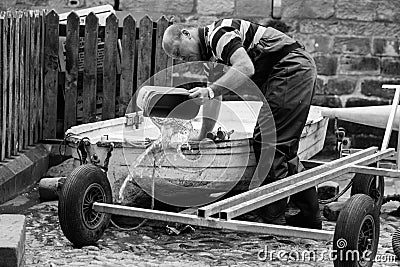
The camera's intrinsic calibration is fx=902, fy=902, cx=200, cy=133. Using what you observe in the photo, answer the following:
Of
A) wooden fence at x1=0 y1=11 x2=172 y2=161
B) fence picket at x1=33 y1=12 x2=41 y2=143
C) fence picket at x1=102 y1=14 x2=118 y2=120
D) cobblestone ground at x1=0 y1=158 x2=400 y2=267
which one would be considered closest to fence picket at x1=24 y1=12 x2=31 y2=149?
wooden fence at x1=0 y1=11 x2=172 y2=161

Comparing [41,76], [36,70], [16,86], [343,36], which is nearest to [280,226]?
[16,86]

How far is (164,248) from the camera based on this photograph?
19.6ft

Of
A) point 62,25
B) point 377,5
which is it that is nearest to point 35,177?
point 62,25

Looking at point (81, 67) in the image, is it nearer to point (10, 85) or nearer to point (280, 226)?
point (10, 85)

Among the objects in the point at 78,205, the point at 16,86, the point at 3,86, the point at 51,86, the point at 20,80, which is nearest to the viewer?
the point at 78,205

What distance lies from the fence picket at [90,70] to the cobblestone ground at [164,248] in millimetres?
1983

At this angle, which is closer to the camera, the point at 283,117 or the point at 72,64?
the point at 283,117

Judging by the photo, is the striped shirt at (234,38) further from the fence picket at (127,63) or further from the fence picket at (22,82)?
the fence picket at (127,63)

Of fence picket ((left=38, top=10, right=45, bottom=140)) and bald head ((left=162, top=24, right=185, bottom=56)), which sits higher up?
bald head ((left=162, top=24, right=185, bottom=56))

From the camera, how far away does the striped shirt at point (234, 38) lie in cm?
570

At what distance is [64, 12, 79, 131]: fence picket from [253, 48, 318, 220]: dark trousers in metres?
2.91

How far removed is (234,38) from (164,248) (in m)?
1.46

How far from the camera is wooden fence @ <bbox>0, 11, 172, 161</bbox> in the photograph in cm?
830

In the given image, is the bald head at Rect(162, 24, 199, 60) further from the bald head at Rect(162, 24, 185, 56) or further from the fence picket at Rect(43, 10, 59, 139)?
the fence picket at Rect(43, 10, 59, 139)
